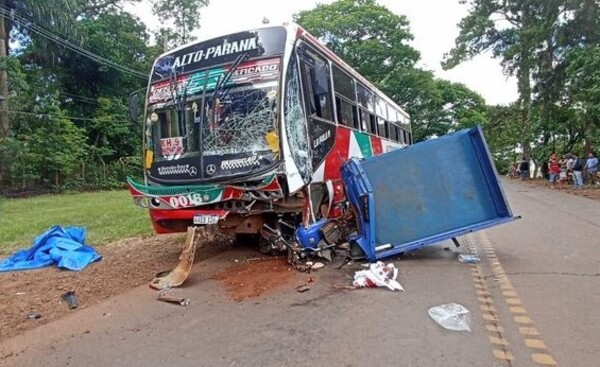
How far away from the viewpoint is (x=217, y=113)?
6402mm

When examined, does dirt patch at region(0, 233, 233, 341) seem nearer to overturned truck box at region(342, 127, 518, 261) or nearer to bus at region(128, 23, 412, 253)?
bus at region(128, 23, 412, 253)

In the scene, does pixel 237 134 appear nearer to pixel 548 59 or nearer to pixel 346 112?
pixel 346 112

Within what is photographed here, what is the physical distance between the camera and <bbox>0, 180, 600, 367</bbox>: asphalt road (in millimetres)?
3562

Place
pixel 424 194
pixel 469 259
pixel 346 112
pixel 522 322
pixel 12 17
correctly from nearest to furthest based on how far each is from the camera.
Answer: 1. pixel 522 322
2. pixel 469 259
3. pixel 424 194
4. pixel 346 112
5. pixel 12 17

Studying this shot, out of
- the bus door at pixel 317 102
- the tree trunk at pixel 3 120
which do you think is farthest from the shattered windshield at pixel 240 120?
the tree trunk at pixel 3 120

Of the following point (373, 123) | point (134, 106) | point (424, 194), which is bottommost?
point (424, 194)

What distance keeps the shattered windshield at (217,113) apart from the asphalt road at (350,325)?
68.6 inches

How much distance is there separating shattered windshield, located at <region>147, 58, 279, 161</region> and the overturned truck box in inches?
61.5

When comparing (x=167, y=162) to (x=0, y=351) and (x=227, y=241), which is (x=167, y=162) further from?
(x=0, y=351)

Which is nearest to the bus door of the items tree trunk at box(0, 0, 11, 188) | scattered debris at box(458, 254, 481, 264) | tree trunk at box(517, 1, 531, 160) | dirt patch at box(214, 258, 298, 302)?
dirt patch at box(214, 258, 298, 302)

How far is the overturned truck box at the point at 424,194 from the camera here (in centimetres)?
655

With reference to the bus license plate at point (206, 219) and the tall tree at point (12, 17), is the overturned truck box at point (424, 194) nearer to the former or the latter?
the bus license plate at point (206, 219)

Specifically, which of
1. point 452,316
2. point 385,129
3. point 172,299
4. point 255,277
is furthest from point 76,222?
point 452,316

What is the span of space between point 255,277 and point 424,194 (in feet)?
8.80
